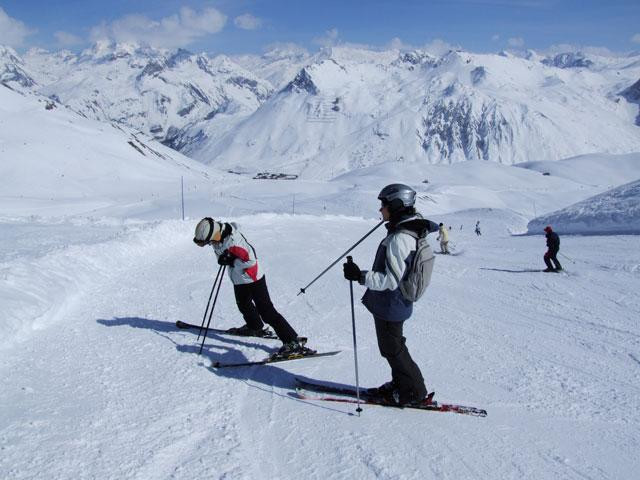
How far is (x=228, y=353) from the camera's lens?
695cm

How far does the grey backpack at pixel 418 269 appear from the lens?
188 inches

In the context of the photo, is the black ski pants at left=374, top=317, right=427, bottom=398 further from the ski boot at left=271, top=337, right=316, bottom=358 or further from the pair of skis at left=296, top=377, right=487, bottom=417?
the ski boot at left=271, top=337, right=316, bottom=358

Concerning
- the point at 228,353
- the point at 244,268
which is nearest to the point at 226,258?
the point at 244,268

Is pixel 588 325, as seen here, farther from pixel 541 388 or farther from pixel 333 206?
pixel 333 206

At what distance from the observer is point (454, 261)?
16234mm

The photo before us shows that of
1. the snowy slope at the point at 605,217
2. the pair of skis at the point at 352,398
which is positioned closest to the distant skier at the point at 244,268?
the pair of skis at the point at 352,398

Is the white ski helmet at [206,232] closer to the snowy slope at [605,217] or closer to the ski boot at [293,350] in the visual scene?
the ski boot at [293,350]

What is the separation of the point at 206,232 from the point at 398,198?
279 centimetres

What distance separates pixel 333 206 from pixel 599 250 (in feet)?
128

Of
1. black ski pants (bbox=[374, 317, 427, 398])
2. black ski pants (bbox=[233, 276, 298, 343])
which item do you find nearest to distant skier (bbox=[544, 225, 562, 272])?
black ski pants (bbox=[233, 276, 298, 343])

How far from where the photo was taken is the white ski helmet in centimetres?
651

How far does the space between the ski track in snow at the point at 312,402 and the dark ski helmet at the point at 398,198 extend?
2169 mm

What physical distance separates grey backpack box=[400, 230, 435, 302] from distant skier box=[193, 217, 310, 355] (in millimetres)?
2451

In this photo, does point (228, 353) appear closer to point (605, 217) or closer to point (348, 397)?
point (348, 397)
